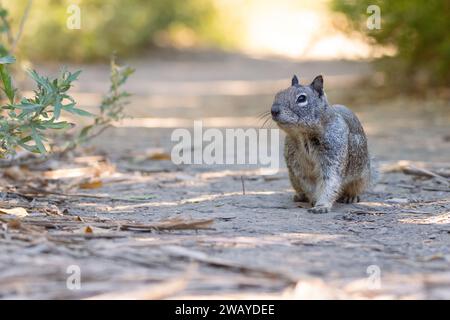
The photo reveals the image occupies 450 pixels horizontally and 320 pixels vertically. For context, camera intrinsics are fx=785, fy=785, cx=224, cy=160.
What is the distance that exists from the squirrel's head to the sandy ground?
57 centimetres

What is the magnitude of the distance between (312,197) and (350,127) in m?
0.60

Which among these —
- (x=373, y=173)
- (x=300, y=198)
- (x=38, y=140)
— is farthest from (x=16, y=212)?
(x=373, y=173)

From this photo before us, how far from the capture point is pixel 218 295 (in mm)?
3301

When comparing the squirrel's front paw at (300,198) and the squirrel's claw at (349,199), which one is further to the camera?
the squirrel's claw at (349,199)

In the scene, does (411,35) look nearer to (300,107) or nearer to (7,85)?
(300,107)

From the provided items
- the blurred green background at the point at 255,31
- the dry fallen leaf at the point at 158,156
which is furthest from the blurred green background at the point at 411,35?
the dry fallen leaf at the point at 158,156

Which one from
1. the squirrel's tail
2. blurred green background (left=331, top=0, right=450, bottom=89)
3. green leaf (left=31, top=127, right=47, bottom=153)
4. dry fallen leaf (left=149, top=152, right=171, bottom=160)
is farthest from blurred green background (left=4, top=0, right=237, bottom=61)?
green leaf (left=31, top=127, right=47, bottom=153)

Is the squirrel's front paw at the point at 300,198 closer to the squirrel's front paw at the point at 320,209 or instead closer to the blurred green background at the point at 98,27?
the squirrel's front paw at the point at 320,209

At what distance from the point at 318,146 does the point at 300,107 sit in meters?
0.34

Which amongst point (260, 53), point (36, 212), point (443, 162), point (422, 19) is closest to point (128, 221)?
point (36, 212)

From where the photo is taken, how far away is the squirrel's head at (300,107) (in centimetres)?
518

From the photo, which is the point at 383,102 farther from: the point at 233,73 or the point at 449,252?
the point at 449,252

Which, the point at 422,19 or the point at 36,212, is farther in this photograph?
the point at 422,19

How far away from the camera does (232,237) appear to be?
13.6 ft
